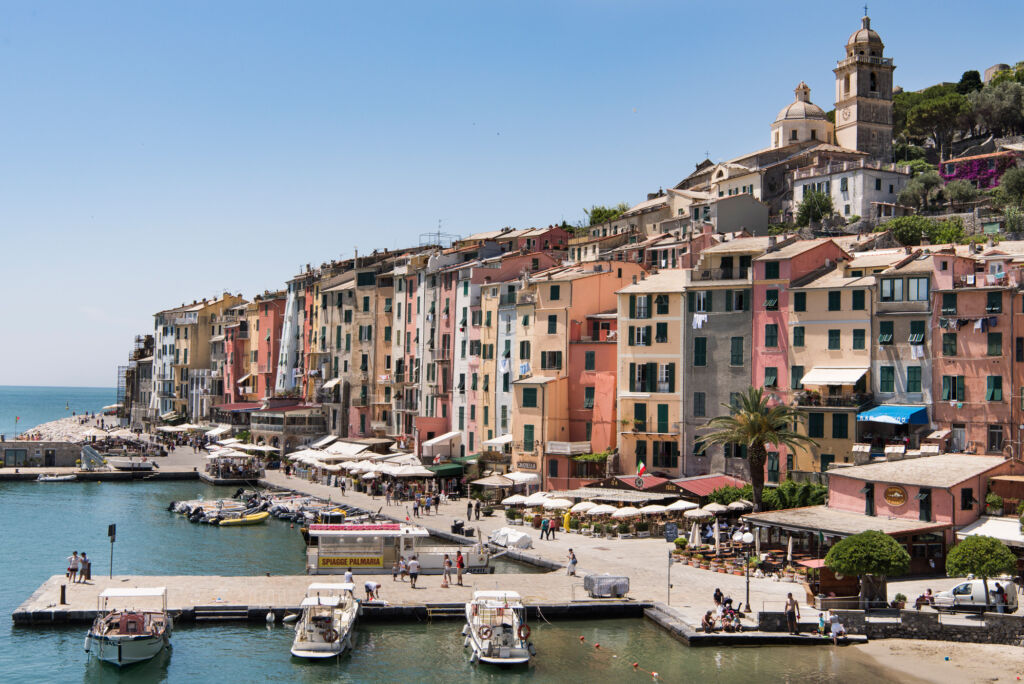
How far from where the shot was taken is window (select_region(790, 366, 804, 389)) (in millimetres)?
60438

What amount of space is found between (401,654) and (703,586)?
1375cm

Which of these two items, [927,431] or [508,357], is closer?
[927,431]

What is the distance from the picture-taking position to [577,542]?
5597 centimetres

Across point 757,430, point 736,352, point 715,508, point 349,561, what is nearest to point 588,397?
point 736,352

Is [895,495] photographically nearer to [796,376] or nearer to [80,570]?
[796,376]

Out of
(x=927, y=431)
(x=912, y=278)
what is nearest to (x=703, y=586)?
(x=927, y=431)

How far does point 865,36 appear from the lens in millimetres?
136125

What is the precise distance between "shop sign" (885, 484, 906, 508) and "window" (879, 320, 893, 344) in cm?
1136

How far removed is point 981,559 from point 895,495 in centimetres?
1039

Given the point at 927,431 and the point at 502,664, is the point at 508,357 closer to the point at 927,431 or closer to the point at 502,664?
the point at 927,431

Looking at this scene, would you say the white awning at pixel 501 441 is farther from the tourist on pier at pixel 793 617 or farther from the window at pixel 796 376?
the tourist on pier at pixel 793 617

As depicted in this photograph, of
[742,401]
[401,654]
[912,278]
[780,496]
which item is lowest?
[401,654]

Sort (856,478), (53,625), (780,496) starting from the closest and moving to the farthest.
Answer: (53,625)
(856,478)
(780,496)

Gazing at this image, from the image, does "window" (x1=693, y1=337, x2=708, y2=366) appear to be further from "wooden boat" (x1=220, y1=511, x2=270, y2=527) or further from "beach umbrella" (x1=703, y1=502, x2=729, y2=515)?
"wooden boat" (x1=220, y1=511, x2=270, y2=527)
